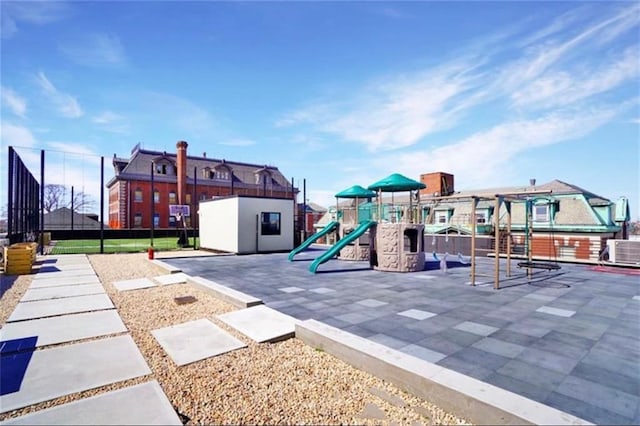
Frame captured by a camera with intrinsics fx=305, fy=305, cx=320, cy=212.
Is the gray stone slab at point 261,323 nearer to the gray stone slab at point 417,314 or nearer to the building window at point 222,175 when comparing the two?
the gray stone slab at point 417,314

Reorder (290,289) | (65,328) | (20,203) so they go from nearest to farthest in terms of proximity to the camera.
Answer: (65,328) < (290,289) < (20,203)

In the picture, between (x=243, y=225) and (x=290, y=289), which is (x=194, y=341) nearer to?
(x=290, y=289)

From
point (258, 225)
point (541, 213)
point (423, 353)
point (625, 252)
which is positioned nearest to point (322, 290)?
point (423, 353)

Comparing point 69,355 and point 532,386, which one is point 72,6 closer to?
point 69,355

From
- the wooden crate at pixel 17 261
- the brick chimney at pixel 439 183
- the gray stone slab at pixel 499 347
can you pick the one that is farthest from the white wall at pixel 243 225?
the brick chimney at pixel 439 183

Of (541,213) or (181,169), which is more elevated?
Answer: (181,169)

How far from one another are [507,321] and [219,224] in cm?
1675

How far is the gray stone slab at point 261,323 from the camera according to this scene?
490 centimetres

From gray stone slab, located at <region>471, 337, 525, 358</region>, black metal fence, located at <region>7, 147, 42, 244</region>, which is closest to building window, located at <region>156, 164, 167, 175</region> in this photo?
black metal fence, located at <region>7, 147, 42, 244</region>

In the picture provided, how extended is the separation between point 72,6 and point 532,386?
12.4 m

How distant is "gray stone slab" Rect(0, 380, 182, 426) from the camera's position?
9.00 feet

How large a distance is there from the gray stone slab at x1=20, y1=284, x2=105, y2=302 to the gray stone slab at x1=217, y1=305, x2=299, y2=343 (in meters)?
4.90

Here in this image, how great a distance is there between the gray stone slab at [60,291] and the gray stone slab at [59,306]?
42cm

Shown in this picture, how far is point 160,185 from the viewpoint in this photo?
4047cm
